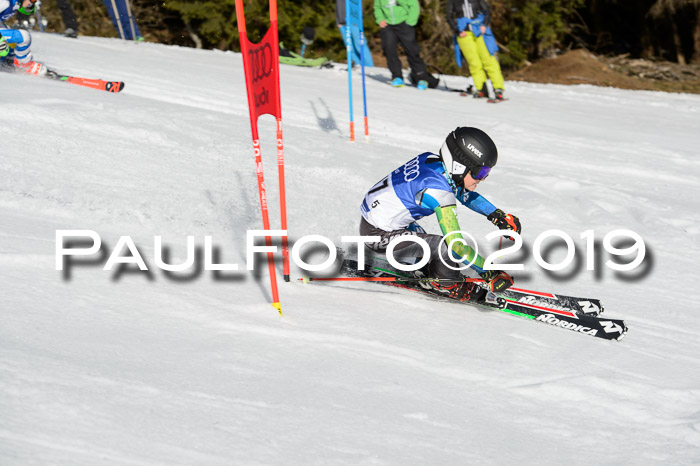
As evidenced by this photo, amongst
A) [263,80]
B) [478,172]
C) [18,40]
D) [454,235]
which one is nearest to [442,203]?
[454,235]

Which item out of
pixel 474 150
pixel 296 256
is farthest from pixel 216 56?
pixel 474 150

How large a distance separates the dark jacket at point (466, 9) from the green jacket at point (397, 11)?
0.82m

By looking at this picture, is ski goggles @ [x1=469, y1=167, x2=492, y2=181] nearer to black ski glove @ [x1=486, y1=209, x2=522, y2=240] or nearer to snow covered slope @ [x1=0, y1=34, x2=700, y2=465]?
black ski glove @ [x1=486, y1=209, x2=522, y2=240]

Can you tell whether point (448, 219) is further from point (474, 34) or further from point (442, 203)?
point (474, 34)

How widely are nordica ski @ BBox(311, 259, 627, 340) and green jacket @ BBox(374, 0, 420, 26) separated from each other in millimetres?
8261

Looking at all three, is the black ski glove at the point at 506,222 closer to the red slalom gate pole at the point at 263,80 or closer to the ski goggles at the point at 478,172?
the ski goggles at the point at 478,172

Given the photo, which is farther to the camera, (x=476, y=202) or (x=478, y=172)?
(x=476, y=202)

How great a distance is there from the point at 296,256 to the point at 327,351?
73.9 inches

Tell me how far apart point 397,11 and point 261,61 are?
896cm

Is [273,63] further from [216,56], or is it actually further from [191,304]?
[216,56]

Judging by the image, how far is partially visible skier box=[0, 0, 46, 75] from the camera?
9383 millimetres

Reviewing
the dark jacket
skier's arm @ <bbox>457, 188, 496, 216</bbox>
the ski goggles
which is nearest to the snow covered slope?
skier's arm @ <bbox>457, 188, 496, 216</bbox>

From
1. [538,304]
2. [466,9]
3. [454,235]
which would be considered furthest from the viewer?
[466,9]

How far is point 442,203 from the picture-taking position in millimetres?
4703
